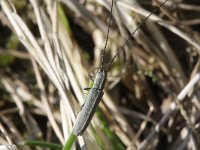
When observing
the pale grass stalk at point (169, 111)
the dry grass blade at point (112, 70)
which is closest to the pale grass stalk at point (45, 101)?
the dry grass blade at point (112, 70)

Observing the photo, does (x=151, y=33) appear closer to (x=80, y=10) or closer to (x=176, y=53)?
(x=176, y=53)

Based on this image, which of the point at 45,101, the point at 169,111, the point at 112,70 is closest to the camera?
the point at 169,111

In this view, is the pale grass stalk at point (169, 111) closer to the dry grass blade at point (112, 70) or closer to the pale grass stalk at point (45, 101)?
the dry grass blade at point (112, 70)

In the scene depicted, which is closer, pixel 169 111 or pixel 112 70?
pixel 169 111

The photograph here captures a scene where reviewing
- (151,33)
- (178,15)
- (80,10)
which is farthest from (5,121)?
(178,15)

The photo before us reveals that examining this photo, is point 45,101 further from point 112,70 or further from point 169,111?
point 169,111

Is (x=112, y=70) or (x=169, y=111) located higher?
(x=112, y=70)

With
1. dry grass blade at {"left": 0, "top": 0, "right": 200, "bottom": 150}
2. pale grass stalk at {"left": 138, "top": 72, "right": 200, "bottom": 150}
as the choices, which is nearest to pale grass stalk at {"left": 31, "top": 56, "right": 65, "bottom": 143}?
dry grass blade at {"left": 0, "top": 0, "right": 200, "bottom": 150}

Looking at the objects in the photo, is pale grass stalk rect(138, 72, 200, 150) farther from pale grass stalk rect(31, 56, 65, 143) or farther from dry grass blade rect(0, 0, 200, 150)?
pale grass stalk rect(31, 56, 65, 143)

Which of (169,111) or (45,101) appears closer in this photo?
(169,111)

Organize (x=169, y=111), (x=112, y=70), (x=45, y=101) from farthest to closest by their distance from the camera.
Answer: (x=112, y=70)
(x=45, y=101)
(x=169, y=111)

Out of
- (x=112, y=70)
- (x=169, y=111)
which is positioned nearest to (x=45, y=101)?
(x=112, y=70)
